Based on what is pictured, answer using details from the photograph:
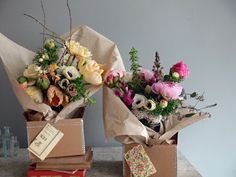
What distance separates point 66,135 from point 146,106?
33cm

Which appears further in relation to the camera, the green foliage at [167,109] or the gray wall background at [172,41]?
the gray wall background at [172,41]

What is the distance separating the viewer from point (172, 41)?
1.72 m

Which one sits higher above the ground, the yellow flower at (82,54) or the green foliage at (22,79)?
the yellow flower at (82,54)

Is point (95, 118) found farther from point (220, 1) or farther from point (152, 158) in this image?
point (220, 1)

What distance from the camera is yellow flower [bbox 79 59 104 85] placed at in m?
1.22

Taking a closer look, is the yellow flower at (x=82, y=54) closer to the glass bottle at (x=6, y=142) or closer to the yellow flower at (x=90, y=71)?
the yellow flower at (x=90, y=71)

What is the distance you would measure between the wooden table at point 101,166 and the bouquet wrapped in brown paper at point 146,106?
0.62ft

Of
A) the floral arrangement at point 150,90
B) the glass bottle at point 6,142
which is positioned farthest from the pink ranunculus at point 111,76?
the glass bottle at point 6,142

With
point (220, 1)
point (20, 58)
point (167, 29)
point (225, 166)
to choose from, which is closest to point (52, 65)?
point (20, 58)

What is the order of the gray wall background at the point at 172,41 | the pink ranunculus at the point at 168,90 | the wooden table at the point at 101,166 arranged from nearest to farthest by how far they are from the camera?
1. the pink ranunculus at the point at 168,90
2. the wooden table at the point at 101,166
3. the gray wall background at the point at 172,41

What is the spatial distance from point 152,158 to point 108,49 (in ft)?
1.57

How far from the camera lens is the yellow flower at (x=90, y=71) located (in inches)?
48.0

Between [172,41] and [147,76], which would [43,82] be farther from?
[172,41]

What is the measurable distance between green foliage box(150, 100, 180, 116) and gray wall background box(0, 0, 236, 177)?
0.51 meters
